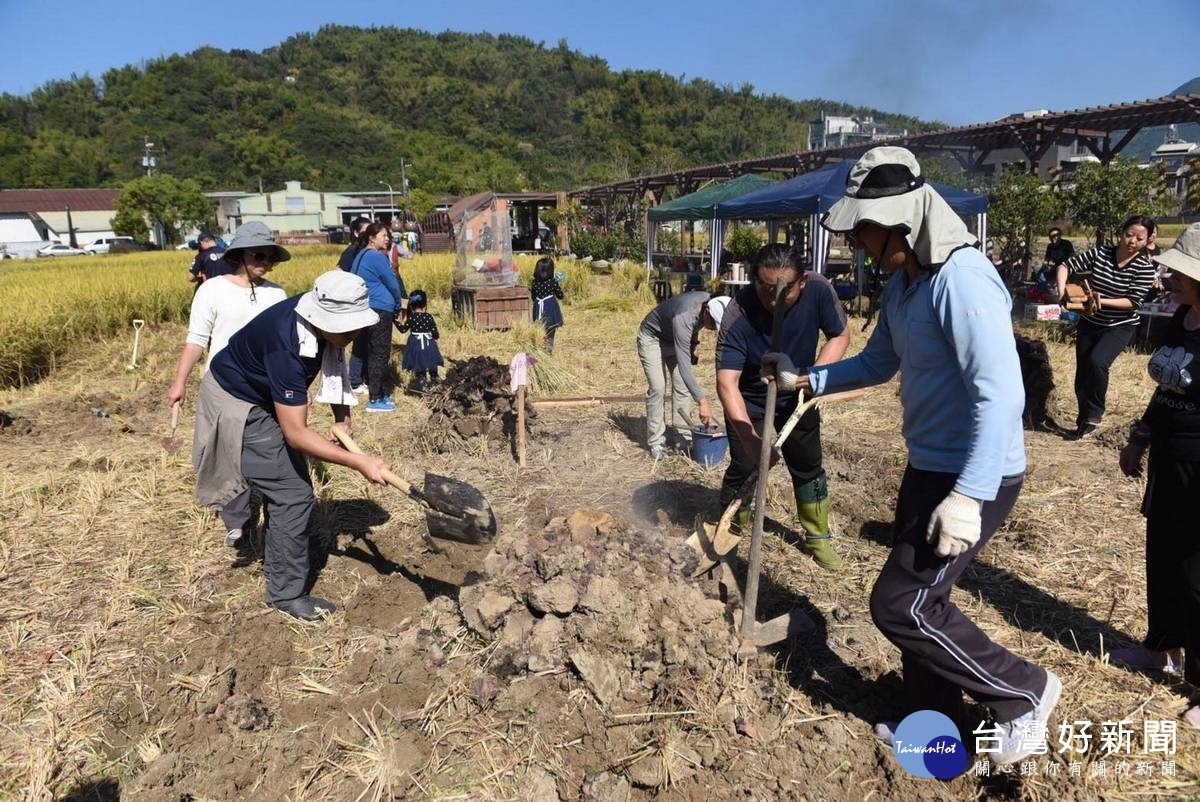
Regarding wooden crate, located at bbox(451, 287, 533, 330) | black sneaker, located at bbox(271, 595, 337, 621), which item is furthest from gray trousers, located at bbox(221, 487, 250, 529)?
wooden crate, located at bbox(451, 287, 533, 330)

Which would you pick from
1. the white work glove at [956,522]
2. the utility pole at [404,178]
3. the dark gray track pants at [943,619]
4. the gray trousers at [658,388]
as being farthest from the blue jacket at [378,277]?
the utility pole at [404,178]

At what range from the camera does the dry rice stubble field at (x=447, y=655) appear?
88.7 inches

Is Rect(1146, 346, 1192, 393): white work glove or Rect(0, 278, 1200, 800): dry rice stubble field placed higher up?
Rect(1146, 346, 1192, 393): white work glove

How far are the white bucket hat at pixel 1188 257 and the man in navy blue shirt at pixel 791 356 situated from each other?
4.37 feet

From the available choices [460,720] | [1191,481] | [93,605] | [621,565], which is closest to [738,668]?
[621,565]

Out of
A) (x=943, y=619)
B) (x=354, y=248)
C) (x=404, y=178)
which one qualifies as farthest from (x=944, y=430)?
(x=404, y=178)

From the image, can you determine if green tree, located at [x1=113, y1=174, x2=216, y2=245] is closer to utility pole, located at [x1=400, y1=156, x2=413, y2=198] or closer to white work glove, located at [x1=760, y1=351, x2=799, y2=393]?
utility pole, located at [x1=400, y1=156, x2=413, y2=198]

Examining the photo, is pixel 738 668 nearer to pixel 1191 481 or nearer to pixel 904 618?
pixel 904 618

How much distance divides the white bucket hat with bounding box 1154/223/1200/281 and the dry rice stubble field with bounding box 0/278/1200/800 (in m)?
1.55

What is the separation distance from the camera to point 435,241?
34.7m

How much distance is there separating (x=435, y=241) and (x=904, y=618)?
3511 centimetres

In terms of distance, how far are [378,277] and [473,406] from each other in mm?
1915

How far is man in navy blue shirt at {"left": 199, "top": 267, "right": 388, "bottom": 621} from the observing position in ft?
9.25

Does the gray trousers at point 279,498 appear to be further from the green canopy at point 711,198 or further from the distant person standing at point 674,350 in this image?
the green canopy at point 711,198
